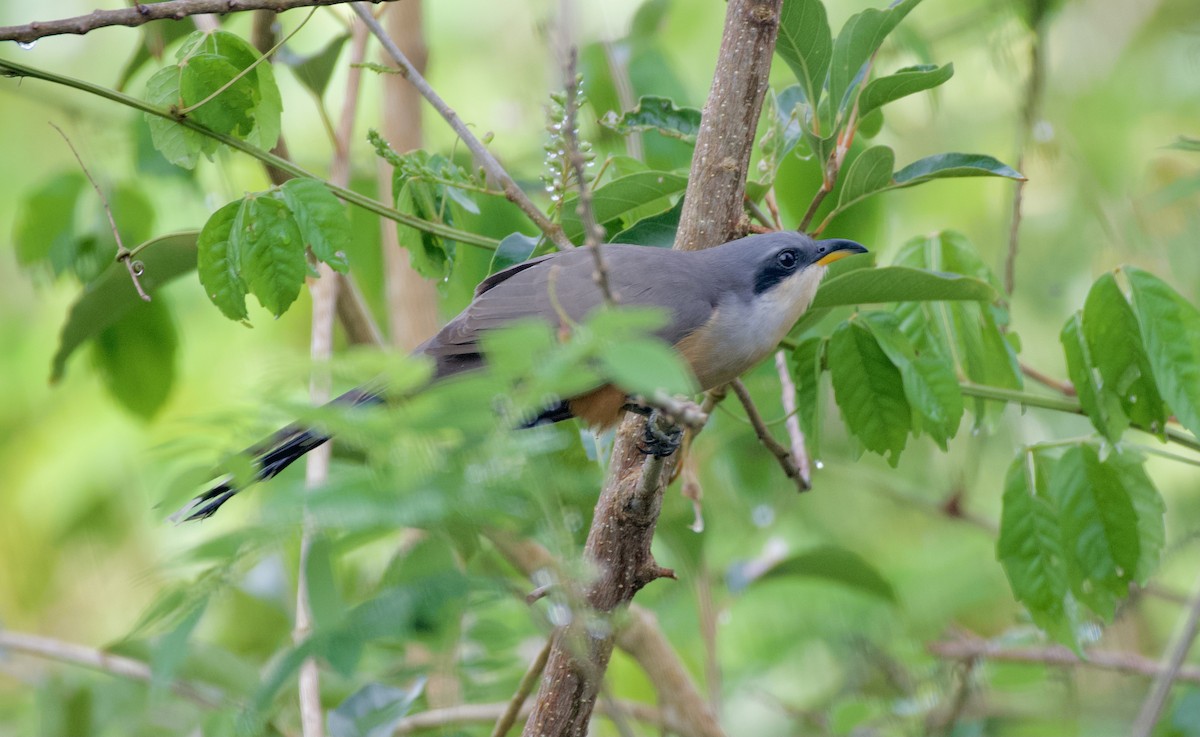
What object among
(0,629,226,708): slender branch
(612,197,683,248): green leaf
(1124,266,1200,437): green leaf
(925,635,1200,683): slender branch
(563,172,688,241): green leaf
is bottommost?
(925,635,1200,683): slender branch

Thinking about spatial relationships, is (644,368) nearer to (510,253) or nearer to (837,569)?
(510,253)

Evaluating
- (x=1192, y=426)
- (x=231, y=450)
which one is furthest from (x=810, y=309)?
(x=231, y=450)

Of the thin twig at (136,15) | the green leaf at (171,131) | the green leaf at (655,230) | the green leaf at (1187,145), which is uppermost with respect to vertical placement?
the thin twig at (136,15)

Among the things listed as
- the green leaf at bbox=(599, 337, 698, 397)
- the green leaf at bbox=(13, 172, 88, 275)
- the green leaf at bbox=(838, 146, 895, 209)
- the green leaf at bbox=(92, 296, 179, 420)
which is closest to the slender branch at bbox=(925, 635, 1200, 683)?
the green leaf at bbox=(838, 146, 895, 209)

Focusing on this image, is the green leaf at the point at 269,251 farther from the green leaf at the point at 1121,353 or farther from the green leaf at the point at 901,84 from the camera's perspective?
the green leaf at the point at 1121,353

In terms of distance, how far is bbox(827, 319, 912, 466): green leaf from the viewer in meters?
2.50

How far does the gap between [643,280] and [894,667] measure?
190 centimetres

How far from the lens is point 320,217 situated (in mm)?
2328

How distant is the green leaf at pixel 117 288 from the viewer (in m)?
2.87

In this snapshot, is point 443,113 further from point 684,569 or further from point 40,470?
point 40,470

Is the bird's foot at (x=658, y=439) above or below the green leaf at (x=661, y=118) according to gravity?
below

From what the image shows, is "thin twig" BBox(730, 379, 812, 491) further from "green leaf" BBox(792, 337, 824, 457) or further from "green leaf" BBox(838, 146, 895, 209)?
"green leaf" BBox(838, 146, 895, 209)

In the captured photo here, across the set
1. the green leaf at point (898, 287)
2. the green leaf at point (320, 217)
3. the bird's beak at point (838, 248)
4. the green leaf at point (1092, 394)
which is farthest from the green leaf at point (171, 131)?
the green leaf at point (1092, 394)

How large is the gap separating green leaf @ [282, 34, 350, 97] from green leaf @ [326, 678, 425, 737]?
5.75ft
